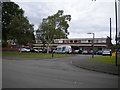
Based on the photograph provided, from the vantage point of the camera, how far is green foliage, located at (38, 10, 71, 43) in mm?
40125

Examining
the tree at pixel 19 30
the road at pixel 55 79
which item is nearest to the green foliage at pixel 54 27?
the tree at pixel 19 30

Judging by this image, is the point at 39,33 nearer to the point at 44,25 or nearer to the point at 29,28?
the point at 44,25

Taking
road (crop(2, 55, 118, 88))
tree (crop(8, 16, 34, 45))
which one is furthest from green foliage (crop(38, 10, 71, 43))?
road (crop(2, 55, 118, 88))

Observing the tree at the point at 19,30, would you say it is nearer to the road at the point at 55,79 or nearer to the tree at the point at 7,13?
the tree at the point at 7,13

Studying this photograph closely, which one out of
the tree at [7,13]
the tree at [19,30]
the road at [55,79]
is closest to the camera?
the road at [55,79]

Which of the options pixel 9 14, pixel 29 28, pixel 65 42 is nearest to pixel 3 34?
pixel 9 14

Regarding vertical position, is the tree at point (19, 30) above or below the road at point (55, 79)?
above

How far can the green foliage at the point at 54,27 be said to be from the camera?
40.1m

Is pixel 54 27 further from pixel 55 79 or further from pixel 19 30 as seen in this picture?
pixel 55 79

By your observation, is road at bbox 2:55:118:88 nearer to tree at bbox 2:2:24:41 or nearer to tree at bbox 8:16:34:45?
tree at bbox 8:16:34:45

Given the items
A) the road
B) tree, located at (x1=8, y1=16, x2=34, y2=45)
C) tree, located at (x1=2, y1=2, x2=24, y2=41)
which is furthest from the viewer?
tree, located at (x1=2, y1=2, x2=24, y2=41)

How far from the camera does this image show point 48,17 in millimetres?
43344

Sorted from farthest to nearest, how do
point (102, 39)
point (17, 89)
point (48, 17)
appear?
point (102, 39) < point (48, 17) < point (17, 89)

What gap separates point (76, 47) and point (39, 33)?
26076 millimetres
